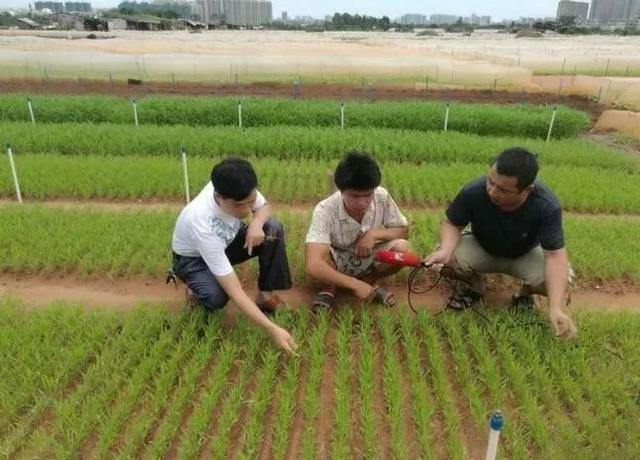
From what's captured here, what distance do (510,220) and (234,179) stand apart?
1.73 m

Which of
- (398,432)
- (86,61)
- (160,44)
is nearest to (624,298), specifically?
(398,432)

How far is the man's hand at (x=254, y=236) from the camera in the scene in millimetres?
3086

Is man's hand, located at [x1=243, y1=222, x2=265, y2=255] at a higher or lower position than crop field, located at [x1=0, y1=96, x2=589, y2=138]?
higher

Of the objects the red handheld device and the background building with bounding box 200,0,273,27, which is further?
the background building with bounding box 200,0,273,27

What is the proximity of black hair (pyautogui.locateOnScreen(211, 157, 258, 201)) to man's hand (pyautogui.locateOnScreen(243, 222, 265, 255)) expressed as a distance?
46 centimetres

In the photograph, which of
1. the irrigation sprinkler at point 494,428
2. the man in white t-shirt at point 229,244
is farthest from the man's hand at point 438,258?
the irrigation sprinkler at point 494,428

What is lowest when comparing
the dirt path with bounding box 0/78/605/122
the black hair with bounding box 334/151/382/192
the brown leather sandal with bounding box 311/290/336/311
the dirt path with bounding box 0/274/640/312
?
the dirt path with bounding box 0/274/640/312

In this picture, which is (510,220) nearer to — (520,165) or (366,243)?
(520,165)

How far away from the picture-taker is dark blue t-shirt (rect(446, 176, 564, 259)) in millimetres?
2957

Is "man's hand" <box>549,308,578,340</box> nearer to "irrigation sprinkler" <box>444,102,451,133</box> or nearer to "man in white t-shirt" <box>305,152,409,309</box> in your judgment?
"man in white t-shirt" <box>305,152,409,309</box>

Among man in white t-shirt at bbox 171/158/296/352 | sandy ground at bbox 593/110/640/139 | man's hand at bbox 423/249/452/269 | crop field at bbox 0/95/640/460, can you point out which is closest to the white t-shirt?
man in white t-shirt at bbox 171/158/296/352

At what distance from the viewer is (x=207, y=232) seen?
2811 millimetres

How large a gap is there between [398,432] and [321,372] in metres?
0.59

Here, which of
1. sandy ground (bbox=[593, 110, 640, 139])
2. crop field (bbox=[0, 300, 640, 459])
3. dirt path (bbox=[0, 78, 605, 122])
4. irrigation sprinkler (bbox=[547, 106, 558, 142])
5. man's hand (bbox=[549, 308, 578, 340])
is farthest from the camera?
dirt path (bbox=[0, 78, 605, 122])
